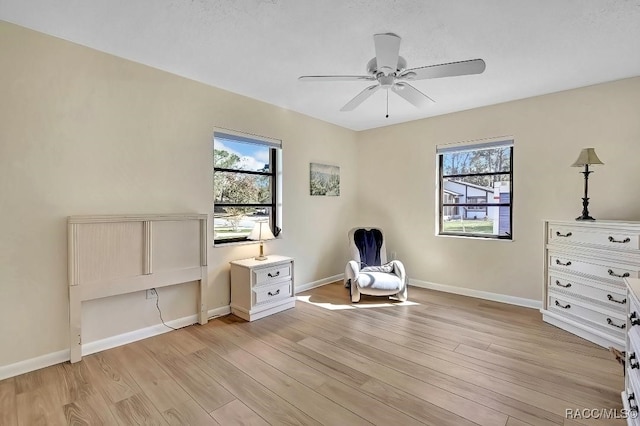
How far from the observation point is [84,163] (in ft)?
8.33

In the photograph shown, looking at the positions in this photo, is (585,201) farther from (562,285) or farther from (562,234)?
(562,285)

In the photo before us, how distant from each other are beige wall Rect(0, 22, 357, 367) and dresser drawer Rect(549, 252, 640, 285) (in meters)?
3.42

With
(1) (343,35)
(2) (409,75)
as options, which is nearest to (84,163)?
(1) (343,35)

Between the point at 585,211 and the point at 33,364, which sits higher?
the point at 585,211

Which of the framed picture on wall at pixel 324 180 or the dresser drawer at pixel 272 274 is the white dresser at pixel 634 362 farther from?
the framed picture on wall at pixel 324 180

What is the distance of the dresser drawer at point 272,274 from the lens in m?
3.37

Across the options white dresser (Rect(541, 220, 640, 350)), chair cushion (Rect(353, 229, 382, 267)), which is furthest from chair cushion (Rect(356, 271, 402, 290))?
white dresser (Rect(541, 220, 640, 350))

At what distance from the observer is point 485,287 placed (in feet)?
13.3

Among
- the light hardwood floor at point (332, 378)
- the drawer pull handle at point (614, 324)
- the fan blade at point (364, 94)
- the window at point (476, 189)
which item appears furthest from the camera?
the window at point (476, 189)

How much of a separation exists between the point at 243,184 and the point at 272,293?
1369 mm

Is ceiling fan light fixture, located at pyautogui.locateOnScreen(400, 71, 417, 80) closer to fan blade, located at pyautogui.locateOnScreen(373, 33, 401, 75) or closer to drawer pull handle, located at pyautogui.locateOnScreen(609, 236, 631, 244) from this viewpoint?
fan blade, located at pyautogui.locateOnScreen(373, 33, 401, 75)

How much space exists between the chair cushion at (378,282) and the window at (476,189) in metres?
1.21

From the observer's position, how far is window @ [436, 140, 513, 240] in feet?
13.1

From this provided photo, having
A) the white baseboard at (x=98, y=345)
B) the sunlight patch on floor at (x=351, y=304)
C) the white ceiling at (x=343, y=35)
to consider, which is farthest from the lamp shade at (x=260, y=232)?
the white ceiling at (x=343, y=35)
